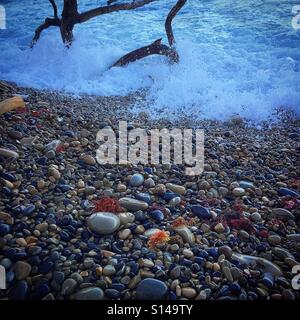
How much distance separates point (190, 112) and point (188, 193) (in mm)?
2741

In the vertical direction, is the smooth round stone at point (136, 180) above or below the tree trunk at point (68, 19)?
below

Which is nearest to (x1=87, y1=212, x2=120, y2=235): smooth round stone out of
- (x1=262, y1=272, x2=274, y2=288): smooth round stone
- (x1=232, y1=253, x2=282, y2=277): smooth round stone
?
(x1=232, y1=253, x2=282, y2=277): smooth round stone

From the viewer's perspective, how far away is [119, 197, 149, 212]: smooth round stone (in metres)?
2.75

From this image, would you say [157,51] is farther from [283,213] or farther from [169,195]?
[283,213]

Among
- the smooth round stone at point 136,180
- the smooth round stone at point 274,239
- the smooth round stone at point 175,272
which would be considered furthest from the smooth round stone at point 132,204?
the smooth round stone at point 274,239

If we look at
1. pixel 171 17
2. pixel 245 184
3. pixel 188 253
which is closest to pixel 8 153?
pixel 188 253

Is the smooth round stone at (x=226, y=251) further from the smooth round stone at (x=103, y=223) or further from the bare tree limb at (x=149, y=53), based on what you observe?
the bare tree limb at (x=149, y=53)

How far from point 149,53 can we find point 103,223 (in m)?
5.58

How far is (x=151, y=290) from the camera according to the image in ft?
6.70

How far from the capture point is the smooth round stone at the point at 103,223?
244 cm

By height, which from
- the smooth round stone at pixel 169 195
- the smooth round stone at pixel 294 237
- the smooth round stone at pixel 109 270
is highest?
the smooth round stone at pixel 109 270

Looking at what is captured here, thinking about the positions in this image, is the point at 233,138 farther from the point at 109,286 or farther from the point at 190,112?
the point at 109,286

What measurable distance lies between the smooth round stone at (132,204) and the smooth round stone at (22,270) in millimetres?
976

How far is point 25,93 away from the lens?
5066 millimetres
